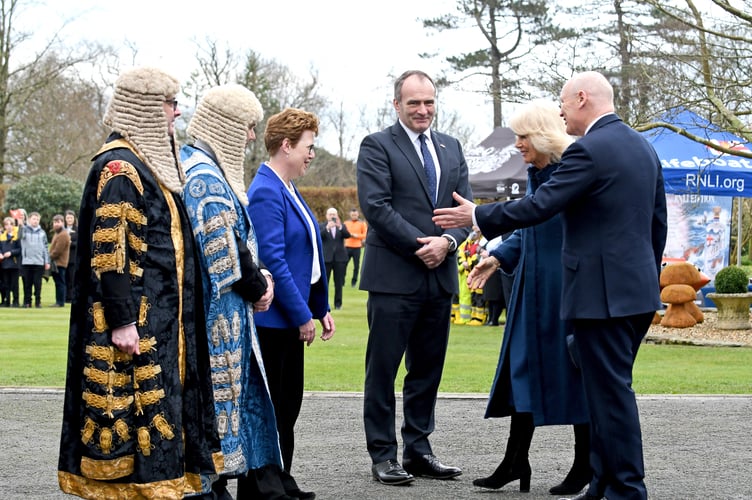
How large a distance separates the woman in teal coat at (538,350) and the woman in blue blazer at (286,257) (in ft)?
3.73

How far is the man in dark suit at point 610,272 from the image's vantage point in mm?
5293

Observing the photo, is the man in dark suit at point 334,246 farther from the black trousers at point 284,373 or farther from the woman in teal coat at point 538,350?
the black trousers at point 284,373

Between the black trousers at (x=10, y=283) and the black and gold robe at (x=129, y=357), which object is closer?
the black and gold robe at (x=129, y=357)

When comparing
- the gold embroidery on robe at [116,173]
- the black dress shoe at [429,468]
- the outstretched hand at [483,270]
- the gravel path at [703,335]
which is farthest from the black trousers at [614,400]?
the gravel path at [703,335]

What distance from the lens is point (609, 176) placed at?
17.5 feet

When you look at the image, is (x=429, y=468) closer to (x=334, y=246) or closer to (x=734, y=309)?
(x=734, y=309)

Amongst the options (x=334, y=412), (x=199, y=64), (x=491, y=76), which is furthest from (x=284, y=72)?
(x=334, y=412)

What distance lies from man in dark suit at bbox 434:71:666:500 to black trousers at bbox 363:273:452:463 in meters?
1.34

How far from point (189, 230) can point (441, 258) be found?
1.95m

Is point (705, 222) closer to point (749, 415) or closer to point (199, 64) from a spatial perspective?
point (749, 415)

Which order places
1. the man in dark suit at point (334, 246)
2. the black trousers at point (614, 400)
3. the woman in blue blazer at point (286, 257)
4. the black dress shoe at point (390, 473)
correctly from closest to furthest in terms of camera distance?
1. the black trousers at point (614, 400)
2. the woman in blue blazer at point (286, 257)
3. the black dress shoe at point (390, 473)
4. the man in dark suit at point (334, 246)

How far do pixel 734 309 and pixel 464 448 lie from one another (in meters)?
12.1

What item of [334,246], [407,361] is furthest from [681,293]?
[407,361]

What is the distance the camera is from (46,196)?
39375 mm
